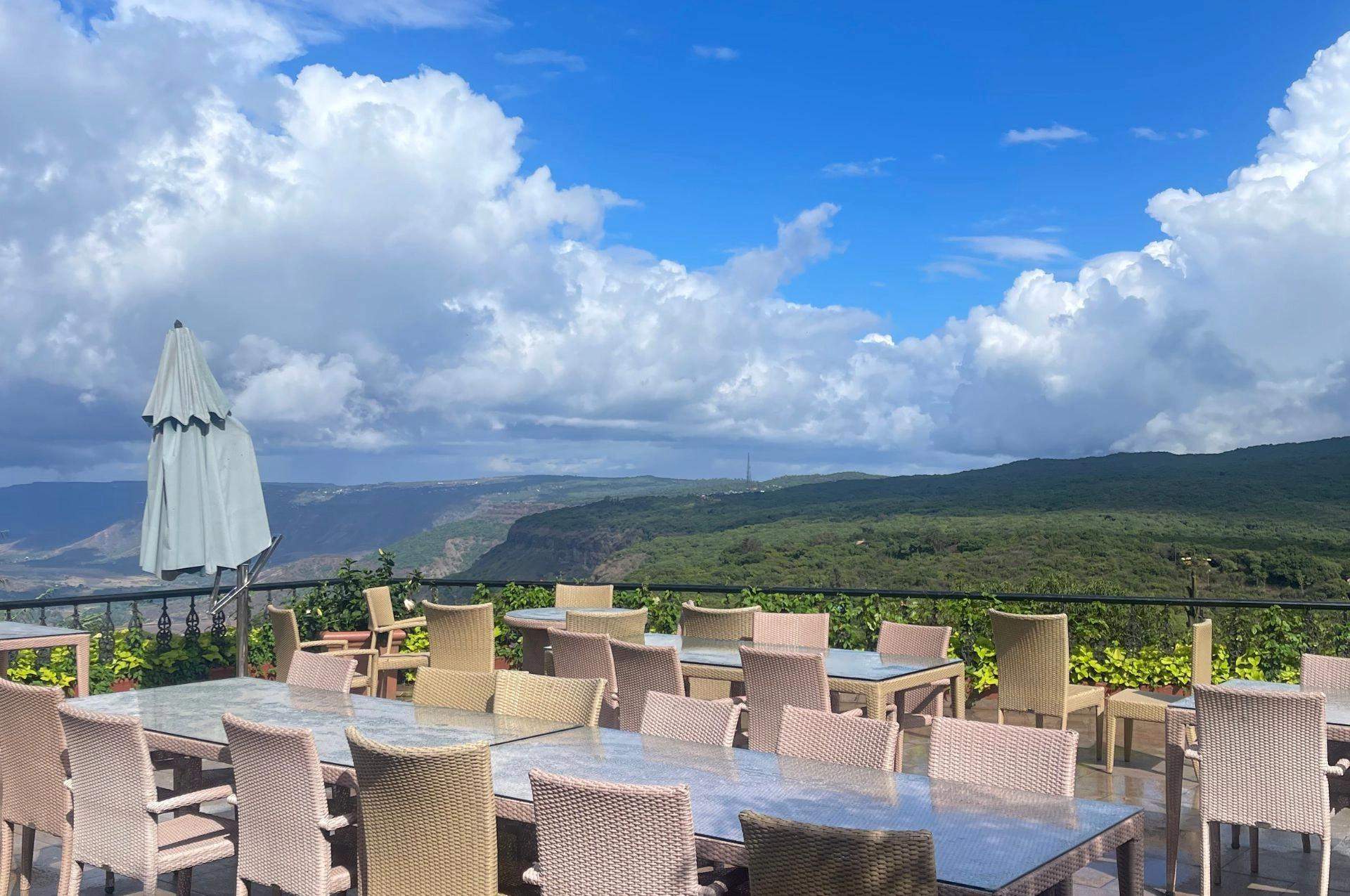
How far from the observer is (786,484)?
149ft

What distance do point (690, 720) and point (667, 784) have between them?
30.7 inches

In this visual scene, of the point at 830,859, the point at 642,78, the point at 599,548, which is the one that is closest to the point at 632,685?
the point at 830,859

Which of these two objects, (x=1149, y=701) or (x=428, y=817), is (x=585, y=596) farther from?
(x=428, y=817)

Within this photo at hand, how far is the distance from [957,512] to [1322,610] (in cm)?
3009

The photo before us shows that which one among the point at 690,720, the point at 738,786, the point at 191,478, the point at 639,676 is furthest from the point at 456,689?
the point at 191,478

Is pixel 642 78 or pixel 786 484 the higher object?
pixel 642 78

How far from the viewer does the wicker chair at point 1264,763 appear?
391 cm

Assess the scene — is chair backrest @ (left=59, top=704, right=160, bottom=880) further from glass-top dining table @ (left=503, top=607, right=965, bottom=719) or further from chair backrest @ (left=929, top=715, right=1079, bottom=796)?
glass-top dining table @ (left=503, top=607, right=965, bottom=719)

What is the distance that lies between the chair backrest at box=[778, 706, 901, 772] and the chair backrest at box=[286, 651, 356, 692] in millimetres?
2034

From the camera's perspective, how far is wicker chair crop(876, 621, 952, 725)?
5.93 m

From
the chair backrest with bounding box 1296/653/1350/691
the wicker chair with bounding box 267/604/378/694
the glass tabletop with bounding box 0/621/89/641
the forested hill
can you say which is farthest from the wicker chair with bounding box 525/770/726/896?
the forested hill

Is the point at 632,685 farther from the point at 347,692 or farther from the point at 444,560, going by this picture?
the point at 444,560

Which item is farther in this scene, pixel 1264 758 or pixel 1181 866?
pixel 1181 866

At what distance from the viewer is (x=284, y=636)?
729 cm
